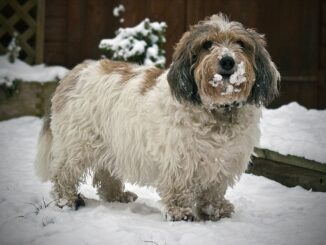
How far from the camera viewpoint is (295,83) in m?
9.01

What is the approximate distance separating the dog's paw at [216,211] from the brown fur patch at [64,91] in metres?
1.51

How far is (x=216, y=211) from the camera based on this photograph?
448cm

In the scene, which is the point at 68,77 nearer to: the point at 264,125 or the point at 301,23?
the point at 264,125

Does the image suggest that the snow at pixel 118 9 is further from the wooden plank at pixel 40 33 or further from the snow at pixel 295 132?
the snow at pixel 295 132

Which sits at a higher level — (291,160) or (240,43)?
(240,43)

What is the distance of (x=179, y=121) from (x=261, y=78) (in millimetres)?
684

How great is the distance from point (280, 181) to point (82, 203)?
2.01m

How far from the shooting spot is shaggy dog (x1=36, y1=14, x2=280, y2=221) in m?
4.12

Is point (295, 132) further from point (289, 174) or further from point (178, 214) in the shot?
point (178, 214)

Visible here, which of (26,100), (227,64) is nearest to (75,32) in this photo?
(26,100)

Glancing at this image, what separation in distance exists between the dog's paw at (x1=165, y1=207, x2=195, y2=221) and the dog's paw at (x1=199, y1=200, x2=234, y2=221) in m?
0.23

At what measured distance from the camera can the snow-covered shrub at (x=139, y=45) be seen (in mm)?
7883

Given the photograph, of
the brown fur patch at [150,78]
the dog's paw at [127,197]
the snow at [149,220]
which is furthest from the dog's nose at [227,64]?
the dog's paw at [127,197]

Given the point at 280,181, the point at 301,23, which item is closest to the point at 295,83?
the point at 301,23
